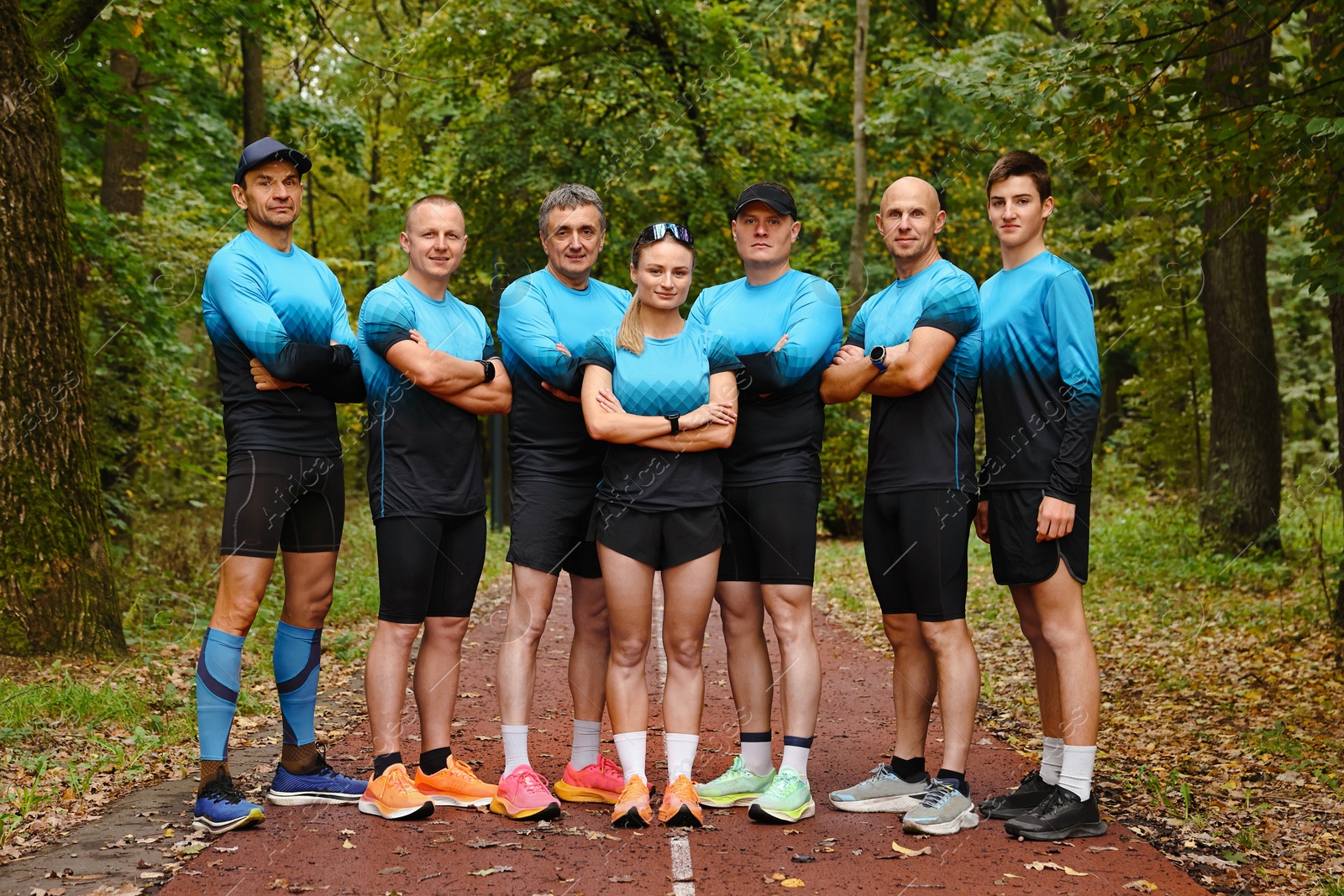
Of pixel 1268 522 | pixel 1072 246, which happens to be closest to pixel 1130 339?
pixel 1072 246

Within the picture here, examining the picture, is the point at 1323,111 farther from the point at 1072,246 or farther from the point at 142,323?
the point at 1072,246

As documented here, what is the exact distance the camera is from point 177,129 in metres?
13.4

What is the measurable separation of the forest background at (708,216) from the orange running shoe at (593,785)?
2171mm

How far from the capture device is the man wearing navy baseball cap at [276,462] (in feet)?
15.3

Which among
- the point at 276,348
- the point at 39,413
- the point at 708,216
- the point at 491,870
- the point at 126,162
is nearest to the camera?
the point at 491,870

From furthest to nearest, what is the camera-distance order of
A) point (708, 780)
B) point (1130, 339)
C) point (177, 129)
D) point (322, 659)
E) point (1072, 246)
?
point (1072, 246), point (1130, 339), point (177, 129), point (322, 659), point (708, 780)

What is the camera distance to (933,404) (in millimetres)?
4848

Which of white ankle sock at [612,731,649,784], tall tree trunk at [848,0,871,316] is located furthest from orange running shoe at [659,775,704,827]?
tall tree trunk at [848,0,871,316]

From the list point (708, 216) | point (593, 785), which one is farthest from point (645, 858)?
point (708, 216)

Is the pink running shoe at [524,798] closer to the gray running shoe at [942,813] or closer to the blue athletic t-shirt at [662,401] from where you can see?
the blue athletic t-shirt at [662,401]

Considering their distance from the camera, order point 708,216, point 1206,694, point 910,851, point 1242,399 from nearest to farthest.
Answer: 1. point 910,851
2. point 1206,694
3. point 1242,399
4. point 708,216

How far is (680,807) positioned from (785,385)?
69.8 inches

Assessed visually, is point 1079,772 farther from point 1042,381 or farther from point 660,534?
point 660,534

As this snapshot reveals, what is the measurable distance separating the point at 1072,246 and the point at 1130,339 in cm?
265
